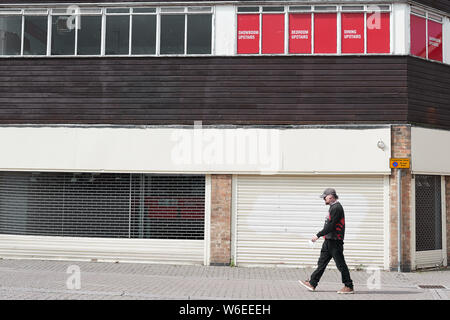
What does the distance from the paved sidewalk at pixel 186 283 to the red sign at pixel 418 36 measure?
5434 millimetres

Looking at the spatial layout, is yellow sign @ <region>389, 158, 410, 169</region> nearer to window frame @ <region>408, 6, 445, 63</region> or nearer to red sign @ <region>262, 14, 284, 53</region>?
window frame @ <region>408, 6, 445, 63</region>

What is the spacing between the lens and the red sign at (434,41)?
44.9 ft

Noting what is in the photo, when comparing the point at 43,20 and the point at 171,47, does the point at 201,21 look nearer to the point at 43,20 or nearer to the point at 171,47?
the point at 171,47

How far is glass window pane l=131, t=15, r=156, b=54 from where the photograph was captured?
44.3 ft

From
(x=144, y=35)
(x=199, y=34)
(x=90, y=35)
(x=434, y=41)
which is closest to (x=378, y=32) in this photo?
(x=434, y=41)

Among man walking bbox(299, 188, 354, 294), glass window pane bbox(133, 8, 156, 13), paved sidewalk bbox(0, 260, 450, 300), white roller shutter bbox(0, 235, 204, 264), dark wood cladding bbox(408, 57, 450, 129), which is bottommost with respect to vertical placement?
paved sidewalk bbox(0, 260, 450, 300)

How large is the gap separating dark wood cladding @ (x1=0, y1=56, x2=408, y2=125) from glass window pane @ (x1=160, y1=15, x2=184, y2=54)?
290mm

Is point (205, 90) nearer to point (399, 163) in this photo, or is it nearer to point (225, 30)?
point (225, 30)

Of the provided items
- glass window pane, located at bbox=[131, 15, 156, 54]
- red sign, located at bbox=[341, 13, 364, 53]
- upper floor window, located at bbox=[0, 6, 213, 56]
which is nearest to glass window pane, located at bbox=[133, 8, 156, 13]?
upper floor window, located at bbox=[0, 6, 213, 56]

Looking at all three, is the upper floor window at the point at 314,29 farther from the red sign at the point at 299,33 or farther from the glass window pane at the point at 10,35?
the glass window pane at the point at 10,35

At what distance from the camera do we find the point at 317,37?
522 inches

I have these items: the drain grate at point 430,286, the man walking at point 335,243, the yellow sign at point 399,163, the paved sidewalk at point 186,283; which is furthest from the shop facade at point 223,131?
the man walking at point 335,243

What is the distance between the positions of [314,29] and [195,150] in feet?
13.9

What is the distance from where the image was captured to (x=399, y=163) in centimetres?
1255
